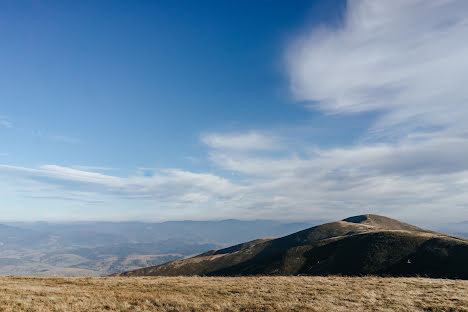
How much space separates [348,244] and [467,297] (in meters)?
76.9

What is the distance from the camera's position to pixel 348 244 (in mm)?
92125

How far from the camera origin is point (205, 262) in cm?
13588

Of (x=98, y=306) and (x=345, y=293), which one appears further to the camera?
(x=345, y=293)

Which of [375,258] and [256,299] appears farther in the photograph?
[375,258]

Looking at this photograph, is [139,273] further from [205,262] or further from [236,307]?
[236,307]

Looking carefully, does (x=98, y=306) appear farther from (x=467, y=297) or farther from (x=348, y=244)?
(x=348, y=244)

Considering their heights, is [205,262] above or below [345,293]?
below

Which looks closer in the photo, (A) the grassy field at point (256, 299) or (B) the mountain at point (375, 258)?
(A) the grassy field at point (256, 299)

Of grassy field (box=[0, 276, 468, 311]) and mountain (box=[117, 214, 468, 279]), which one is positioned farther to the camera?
mountain (box=[117, 214, 468, 279])

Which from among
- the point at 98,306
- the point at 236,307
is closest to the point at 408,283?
the point at 236,307

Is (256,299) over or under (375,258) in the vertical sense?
over

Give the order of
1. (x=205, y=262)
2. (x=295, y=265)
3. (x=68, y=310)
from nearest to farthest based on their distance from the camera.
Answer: (x=68, y=310) → (x=295, y=265) → (x=205, y=262)

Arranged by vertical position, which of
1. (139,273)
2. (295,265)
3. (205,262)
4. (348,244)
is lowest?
(139,273)

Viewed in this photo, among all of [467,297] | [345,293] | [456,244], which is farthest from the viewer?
[456,244]
